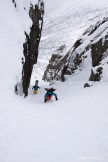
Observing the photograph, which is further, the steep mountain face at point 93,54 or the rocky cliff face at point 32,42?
the rocky cliff face at point 32,42

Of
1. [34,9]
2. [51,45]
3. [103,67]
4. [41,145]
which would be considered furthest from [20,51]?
[51,45]

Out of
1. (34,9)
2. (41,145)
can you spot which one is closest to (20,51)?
(34,9)

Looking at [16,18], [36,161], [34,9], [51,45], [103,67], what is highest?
[51,45]

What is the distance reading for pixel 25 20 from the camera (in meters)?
23.9

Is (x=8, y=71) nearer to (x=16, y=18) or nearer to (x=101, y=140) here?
(x=16, y=18)

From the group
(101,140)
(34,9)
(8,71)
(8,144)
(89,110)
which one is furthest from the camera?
(34,9)

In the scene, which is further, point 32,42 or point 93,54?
point 32,42

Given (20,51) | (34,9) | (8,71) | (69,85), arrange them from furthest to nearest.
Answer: (34,9), (69,85), (20,51), (8,71)

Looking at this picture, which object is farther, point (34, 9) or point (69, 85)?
point (34, 9)

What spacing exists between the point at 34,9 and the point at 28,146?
71.9 feet

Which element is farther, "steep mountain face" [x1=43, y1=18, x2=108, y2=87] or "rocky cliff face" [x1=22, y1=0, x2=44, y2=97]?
"rocky cliff face" [x1=22, y1=0, x2=44, y2=97]

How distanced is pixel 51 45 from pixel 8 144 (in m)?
193

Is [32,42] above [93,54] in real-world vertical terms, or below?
above

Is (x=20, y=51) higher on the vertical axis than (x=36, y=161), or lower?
higher
